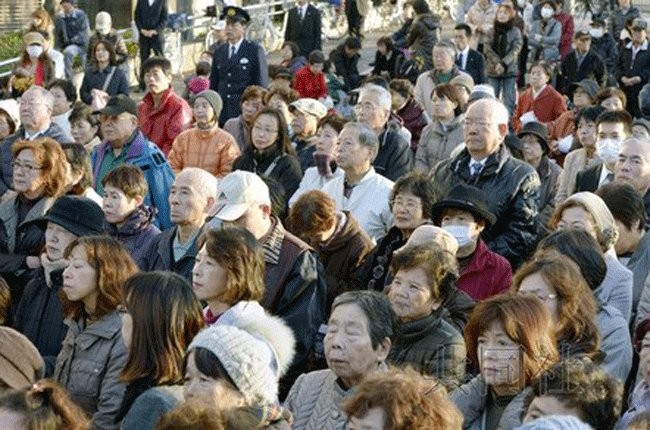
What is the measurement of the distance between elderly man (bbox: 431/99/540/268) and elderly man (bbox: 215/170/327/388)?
4.69 feet

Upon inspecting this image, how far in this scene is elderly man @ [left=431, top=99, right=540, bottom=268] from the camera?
8836 mm

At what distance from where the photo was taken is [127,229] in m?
8.51

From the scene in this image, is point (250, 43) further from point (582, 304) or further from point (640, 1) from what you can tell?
point (640, 1)

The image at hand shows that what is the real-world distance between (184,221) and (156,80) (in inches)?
198

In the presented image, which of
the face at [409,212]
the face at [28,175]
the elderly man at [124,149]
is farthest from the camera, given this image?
the elderly man at [124,149]

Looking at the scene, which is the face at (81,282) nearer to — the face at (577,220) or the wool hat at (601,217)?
the face at (577,220)

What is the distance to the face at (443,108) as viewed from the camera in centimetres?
1159

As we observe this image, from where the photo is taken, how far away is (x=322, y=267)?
25.7 feet

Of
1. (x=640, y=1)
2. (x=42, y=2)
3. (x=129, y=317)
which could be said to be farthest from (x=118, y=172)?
(x=640, y=1)

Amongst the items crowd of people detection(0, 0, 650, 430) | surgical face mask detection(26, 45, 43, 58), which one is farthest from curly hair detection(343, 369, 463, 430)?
surgical face mask detection(26, 45, 43, 58)

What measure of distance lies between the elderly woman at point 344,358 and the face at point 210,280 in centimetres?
79

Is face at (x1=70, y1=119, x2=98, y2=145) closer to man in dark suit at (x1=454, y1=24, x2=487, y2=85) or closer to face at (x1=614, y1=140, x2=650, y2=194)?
face at (x1=614, y1=140, x2=650, y2=194)

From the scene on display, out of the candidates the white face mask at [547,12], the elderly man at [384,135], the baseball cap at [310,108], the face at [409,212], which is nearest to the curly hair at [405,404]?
the face at [409,212]

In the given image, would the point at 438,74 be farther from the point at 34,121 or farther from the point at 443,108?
the point at 34,121
